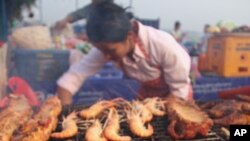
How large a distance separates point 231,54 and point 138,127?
322 centimetres

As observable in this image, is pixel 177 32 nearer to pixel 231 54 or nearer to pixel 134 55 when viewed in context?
pixel 231 54

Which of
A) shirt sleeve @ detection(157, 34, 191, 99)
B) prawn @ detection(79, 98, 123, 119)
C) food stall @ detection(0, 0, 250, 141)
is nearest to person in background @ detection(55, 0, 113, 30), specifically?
food stall @ detection(0, 0, 250, 141)

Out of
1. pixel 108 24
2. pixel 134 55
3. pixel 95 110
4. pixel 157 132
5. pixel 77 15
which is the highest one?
pixel 77 15

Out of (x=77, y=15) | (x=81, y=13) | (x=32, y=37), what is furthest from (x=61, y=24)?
(x=81, y=13)

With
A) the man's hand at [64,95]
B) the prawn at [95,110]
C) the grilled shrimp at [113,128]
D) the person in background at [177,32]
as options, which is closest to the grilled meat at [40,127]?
the prawn at [95,110]

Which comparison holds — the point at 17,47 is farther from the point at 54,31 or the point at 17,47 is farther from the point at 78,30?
the point at 78,30

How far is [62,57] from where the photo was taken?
13.5 feet

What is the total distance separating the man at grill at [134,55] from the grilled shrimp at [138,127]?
0.71 metres

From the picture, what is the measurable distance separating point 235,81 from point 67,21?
2.68 m

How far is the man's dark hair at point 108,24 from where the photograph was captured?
104 inches

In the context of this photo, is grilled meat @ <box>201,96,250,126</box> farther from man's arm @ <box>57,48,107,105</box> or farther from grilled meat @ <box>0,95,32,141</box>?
grilled meat @ <box>0,95,32,141</box>

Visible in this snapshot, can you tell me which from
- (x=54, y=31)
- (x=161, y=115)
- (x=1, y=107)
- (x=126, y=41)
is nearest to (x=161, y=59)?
(x=126, y=41)

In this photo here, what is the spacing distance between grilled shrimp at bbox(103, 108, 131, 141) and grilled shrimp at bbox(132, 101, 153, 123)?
0.16m

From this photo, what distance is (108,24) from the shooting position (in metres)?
2.71
